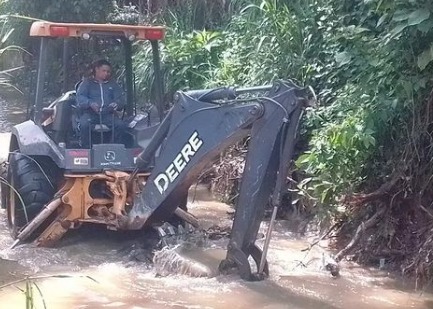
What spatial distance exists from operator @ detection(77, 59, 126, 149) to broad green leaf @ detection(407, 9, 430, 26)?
2.83 m

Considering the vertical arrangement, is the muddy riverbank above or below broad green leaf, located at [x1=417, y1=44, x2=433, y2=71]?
below

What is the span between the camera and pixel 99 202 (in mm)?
7230

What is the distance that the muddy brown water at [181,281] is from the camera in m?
6.02

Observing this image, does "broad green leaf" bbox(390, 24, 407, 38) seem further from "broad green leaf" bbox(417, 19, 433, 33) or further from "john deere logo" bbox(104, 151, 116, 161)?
"john deere logo" bbox(104, 151, 116, 161)

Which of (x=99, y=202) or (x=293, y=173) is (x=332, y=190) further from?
(x=99, y=202)

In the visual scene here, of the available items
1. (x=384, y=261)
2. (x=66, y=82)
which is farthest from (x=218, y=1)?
(x=384, y=261)

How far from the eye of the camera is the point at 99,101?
24.6 feet

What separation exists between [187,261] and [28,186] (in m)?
1.71

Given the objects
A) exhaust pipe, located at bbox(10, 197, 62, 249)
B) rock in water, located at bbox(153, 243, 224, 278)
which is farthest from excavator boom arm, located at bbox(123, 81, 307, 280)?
exhaust pipe, located at bbox(10, 197, 62, 249)

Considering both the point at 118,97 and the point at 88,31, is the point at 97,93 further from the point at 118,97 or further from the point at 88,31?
the point at 88,31

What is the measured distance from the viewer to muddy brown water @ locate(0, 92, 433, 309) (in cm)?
602

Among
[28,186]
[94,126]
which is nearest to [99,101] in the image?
[94,126]

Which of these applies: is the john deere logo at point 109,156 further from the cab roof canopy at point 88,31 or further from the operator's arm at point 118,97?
the cab roof canopy at point 88,31

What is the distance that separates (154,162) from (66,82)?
2075 millimetres
